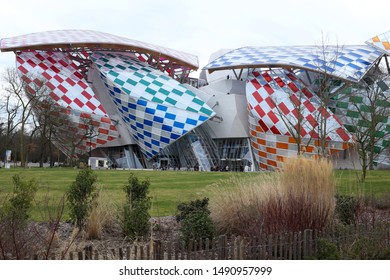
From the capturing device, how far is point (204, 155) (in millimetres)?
51000

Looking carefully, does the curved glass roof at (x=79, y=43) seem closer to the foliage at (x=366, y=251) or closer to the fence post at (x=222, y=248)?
the foliage at (x=366, y=251)

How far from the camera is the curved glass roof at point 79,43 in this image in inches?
1955

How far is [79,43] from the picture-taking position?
1965 inches

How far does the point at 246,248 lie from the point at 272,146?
39.5 m

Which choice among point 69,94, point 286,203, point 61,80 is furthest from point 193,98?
point 286,203

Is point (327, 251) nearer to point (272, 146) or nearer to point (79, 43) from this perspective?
point (272, 146)

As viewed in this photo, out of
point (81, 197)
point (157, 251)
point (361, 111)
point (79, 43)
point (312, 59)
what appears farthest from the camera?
point (79, 43)

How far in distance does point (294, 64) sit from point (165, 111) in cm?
1381

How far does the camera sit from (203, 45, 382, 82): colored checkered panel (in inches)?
1722

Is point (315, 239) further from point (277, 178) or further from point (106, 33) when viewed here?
point (106, 33)

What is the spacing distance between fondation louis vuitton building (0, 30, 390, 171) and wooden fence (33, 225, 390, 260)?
1394 inches

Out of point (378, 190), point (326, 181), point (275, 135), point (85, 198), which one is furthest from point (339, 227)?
point (275, 135)

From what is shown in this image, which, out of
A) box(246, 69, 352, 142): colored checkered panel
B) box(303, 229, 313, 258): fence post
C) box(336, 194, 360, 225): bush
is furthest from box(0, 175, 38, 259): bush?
box(246, 69, 352, 142): colored checkered panel

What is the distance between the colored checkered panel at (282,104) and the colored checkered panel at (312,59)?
162 centimetres
